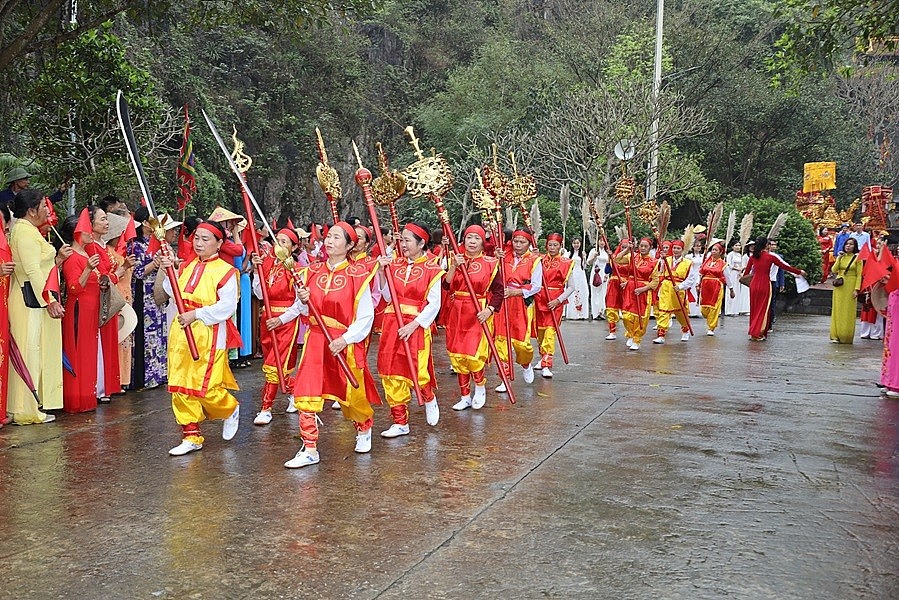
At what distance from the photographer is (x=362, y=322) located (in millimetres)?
5844

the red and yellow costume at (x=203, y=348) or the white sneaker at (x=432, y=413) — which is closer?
the red and yellow costume at (x=203, y=348)

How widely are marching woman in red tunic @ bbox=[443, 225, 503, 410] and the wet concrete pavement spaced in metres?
0.46

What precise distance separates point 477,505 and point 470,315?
2.99 m

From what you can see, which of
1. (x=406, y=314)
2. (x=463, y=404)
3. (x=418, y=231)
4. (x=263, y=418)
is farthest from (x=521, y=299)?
(x=263, y=418)

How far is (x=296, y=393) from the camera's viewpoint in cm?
568

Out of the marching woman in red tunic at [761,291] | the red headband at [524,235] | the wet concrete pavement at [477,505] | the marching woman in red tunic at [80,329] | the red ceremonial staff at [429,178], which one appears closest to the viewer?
the wet concrete pavement at [477,505]

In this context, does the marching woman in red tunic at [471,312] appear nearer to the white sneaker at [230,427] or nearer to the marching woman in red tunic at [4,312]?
the white sneaker at [230,427]

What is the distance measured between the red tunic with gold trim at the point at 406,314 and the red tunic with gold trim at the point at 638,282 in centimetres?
686

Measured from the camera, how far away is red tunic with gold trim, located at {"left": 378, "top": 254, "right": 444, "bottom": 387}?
6551mm

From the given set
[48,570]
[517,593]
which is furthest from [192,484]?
[517,593]

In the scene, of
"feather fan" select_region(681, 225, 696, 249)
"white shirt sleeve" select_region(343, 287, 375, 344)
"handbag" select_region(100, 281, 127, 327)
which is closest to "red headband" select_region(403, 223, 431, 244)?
"white shirt sleeve" select_region(343, 287, 375, 344)

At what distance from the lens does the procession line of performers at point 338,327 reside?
5828 mm

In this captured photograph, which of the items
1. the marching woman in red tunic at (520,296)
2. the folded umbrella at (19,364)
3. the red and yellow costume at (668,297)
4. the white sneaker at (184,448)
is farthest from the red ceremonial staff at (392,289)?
Result: the red and yellow costume at (668,297)

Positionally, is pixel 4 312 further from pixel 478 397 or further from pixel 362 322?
pixel 478 397
